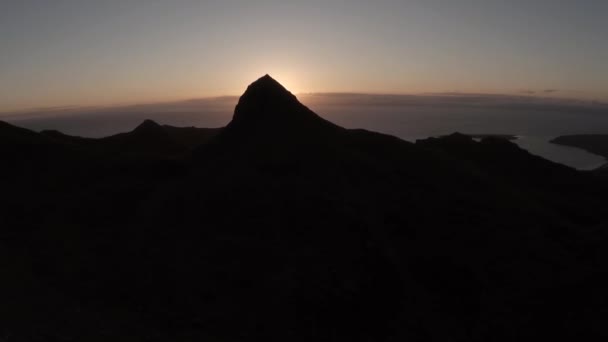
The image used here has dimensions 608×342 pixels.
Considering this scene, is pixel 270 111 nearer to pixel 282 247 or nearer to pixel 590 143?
pixel 282 247

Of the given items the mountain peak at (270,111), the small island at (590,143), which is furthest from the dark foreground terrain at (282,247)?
the small island at (590,143)

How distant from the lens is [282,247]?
71.2ft

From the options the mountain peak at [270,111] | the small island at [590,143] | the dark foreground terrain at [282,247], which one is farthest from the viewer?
the small island at [590,143]

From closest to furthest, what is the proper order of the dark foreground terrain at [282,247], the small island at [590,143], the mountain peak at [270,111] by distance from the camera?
1. the dark foreground terrain at [282,247]
2. the mountain peak at [270,111]
3. the small island at [590,143]

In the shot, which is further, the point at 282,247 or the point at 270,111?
the point at 270,111

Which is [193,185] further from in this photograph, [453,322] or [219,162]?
[453,322]

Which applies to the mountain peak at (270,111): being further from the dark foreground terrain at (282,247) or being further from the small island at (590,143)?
the small island at (590,143)

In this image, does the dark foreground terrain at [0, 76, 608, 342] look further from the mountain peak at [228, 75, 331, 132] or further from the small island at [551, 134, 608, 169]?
the small island at [551, 134, 608, 169]

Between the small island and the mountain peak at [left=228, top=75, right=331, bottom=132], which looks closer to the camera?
the mountain peak at [left=228, top=75, right=331, bottom=132]

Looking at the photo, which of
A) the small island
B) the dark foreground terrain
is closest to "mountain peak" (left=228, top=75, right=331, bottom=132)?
the dark foreground terrain

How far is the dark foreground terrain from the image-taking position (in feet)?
56.9

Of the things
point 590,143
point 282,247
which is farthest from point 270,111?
point 590,143

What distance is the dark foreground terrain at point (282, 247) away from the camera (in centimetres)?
1733

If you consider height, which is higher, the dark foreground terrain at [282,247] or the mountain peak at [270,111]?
the mountain peak at [270,111]
